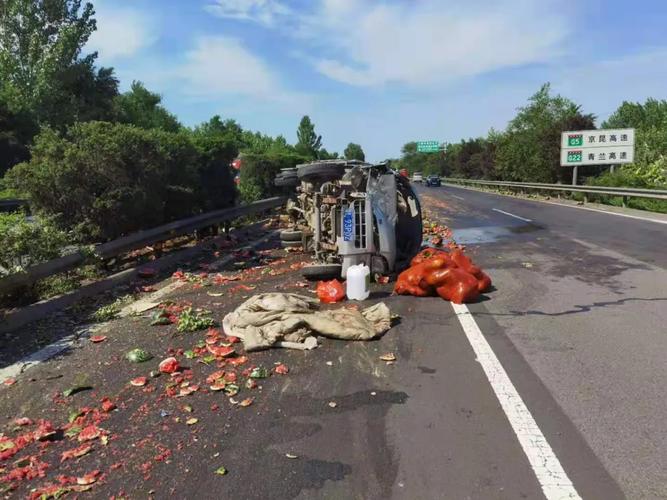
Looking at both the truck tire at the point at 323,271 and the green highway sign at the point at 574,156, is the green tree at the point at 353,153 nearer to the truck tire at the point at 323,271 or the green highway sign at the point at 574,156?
the green highway sign at the point at 574,156

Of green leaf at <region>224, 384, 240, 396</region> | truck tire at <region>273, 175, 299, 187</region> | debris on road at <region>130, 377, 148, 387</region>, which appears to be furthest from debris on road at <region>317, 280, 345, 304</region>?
truck tire at <region>273, 175, 299, 187</region>

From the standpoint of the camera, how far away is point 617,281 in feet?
29.0

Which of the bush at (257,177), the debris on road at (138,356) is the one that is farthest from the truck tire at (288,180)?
the debris on road at (138,356)

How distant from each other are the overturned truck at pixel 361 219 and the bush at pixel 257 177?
11.7 metres

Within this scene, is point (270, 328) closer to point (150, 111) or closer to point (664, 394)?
point (664, 394)

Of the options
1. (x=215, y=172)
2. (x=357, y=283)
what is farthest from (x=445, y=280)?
(x=215, y=172)

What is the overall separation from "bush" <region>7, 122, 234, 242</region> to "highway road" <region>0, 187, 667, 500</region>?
354 centimetres

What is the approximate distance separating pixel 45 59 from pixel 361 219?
42576 millimetres

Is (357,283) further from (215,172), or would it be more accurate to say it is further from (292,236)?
(215,172)

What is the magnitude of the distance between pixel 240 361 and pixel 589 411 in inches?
119

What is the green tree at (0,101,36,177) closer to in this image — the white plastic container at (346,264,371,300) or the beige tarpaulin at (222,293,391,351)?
the white plastic container at (346,264,371,300)

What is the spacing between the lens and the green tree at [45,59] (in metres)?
42.1

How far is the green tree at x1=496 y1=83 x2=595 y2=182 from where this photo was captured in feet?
132

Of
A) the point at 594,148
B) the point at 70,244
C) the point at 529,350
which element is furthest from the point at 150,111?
the point at 529,350
